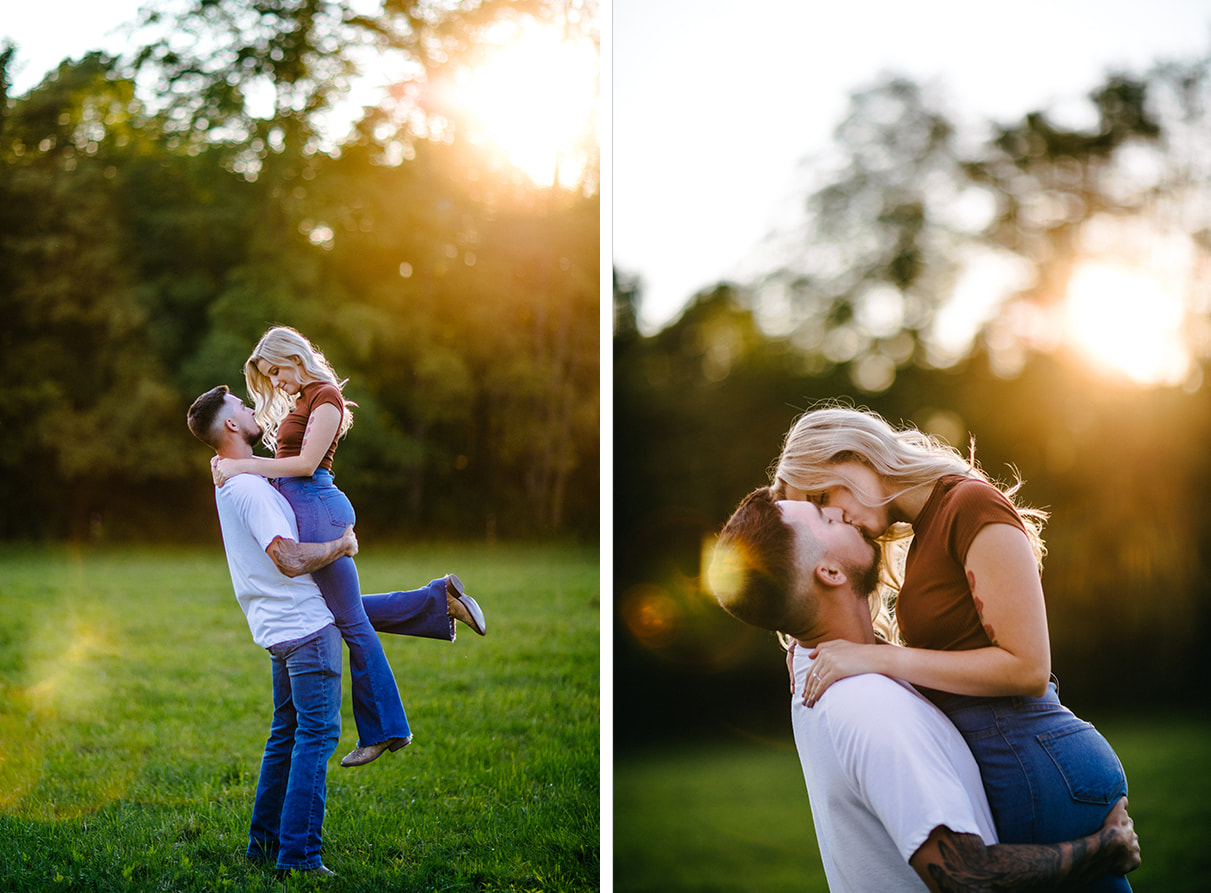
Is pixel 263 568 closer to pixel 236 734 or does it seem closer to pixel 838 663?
pixel 838 663

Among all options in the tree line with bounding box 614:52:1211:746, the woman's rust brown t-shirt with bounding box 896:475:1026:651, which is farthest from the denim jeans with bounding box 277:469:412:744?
the woman's rust brown t-shirt with bounding box 896:475:1026:651

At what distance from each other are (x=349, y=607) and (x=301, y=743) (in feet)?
1.32

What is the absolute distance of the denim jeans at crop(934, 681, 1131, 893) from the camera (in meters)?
2.09

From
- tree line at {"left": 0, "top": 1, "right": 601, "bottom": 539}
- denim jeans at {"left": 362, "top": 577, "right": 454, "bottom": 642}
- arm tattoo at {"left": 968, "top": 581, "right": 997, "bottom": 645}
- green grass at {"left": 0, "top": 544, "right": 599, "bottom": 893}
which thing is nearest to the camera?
arm tattoo at {"left": 968, "top": 581, "right": 997, "bottom": 645}

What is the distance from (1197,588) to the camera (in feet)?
11.0

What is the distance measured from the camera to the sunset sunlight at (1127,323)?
10.6ft

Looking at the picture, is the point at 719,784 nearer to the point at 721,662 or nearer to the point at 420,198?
the point at 721,662

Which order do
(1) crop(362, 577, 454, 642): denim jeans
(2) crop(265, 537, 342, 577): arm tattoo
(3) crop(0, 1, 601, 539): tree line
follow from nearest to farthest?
(2) crop(265, 537, 342, 577): arm tattoo → (1) crop(362, 577, 454, 642): denim jeans → (3) crop(0, 1, 601, 539): tree line

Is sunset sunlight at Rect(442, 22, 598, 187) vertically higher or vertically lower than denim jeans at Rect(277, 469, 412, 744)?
higher

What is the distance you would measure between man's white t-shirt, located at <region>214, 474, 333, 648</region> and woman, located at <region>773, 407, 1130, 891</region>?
1436 millimetres

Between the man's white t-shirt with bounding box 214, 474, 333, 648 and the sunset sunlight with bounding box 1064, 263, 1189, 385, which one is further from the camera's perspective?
the sunset sunlight with bounding box 1064, 263, 1189, 385

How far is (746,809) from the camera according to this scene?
353cm

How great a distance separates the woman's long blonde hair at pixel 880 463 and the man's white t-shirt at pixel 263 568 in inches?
54.8

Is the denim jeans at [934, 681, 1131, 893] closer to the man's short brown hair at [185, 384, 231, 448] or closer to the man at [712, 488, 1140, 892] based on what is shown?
the man at [712, 488, 1140, 892]
